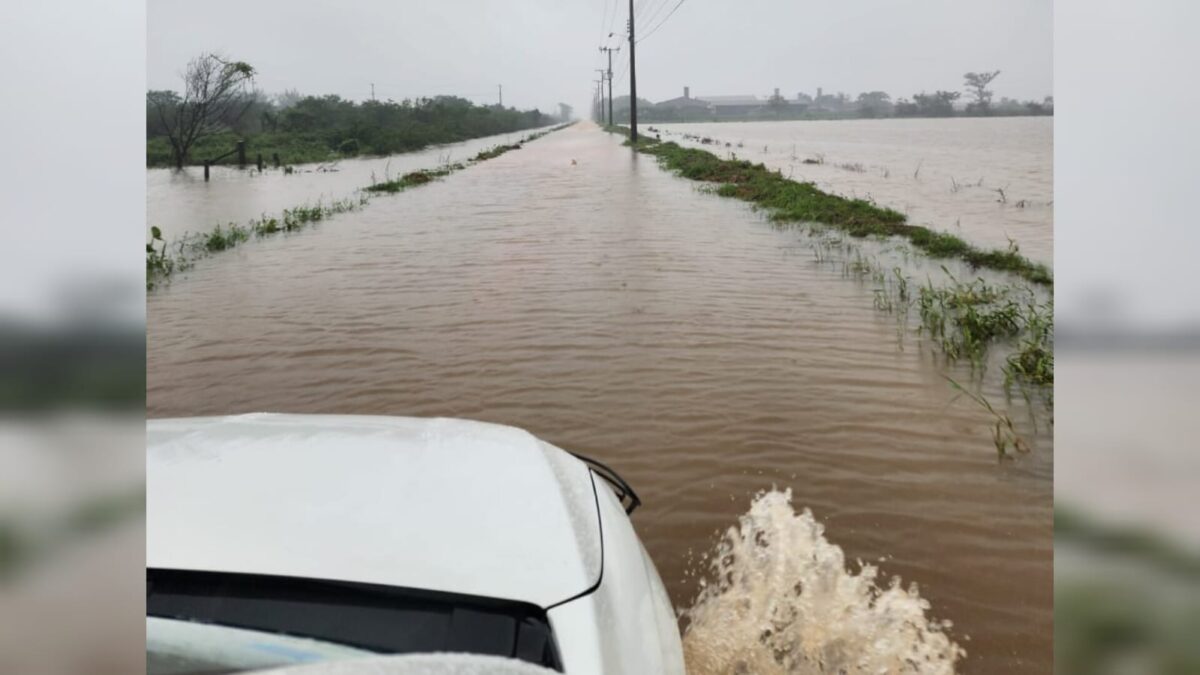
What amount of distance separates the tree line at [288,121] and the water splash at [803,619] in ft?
12.5

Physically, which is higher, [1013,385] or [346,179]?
[346,179]

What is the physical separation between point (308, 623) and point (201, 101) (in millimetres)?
5008

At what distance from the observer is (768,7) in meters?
4.72

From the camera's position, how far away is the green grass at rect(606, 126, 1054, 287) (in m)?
3.61

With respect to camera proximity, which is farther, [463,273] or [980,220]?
[980,220]

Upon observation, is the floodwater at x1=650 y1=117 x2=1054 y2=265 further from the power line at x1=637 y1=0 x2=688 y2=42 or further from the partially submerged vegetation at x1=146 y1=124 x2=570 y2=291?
the partially submerged vegetation at x1=146 y1=124 x2=570 y2=291

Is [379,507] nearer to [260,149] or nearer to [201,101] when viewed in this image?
[201,101]

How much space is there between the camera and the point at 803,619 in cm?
153

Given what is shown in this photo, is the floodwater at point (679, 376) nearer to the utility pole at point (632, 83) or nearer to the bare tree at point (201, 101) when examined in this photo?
the bare tree at point (201, 101)

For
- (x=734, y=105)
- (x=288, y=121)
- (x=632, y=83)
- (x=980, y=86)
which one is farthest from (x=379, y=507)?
(x=288, y=121)

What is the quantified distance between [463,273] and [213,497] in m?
3.14

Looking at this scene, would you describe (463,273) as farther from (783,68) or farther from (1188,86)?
(1188,86)

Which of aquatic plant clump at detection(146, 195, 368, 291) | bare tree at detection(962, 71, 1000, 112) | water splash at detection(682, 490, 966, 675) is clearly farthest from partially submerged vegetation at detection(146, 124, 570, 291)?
bare tree at detection(962, 71, 1000, 112)

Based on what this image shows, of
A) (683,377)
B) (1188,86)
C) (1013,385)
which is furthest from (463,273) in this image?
(1188,86)
